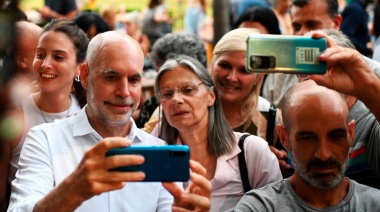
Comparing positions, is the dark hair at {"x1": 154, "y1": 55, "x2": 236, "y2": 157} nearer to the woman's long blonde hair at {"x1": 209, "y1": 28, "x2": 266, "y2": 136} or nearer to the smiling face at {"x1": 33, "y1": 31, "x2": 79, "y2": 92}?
the woman's long blonde hair at {"x1": 209, "y1": 28, "x2": 266, "y2": 136}

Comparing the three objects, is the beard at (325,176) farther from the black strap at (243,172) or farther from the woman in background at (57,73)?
the woman in background at (57,73)

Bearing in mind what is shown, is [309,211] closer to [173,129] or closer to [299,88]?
[299,88]

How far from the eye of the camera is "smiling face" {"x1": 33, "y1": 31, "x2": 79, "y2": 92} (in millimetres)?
3600

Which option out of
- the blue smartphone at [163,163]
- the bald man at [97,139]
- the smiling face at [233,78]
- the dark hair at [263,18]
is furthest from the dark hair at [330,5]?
the blue smartphone at [163,163]

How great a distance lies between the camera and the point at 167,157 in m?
1.78

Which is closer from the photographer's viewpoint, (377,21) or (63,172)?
(63,172)

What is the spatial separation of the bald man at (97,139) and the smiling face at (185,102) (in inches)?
20.9

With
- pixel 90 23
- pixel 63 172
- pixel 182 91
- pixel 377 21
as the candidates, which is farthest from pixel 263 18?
pixel 63 172

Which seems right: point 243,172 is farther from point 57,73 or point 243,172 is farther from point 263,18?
point 263,18

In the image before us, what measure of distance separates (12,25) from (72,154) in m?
1.99

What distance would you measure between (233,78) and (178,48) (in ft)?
3.27

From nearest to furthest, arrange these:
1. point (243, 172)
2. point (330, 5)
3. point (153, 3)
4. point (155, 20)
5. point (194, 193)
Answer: point (194, 193) → point (243, 172) → point (330, 5) → point (155, 20) → point (153, 3)

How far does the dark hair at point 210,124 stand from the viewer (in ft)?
10.3

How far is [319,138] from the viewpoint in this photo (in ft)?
8.26
